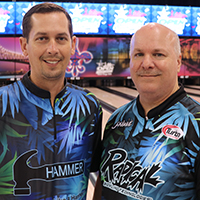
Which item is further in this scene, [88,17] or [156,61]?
[88,17]

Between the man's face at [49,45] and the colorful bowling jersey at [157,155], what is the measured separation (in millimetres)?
359

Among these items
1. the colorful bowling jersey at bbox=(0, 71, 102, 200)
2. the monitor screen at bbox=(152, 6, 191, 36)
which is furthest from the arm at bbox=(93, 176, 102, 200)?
the monitor screen at bbox=(152, 6, 191, 36)

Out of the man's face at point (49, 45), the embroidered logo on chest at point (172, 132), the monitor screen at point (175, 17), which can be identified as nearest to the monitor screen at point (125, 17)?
the monitor screen at point (175, 17)

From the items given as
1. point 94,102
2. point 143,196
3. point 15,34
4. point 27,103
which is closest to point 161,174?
point 143,196

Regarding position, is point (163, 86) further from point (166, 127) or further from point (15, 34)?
point (15, 34)

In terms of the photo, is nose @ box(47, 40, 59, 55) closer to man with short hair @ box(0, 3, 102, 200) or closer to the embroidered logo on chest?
man with short hair @ box(0, 3, 102, 200)

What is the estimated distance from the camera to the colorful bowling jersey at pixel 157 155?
0.92 m

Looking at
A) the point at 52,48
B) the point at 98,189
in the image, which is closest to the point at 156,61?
the point at 52,48

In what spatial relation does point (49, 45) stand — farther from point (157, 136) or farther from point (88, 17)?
point (88, 17)

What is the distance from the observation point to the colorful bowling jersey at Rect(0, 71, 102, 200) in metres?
1.05

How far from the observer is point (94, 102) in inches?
49.0

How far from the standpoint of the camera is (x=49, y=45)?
3.53 ft

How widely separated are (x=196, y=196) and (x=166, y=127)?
0.25 meters

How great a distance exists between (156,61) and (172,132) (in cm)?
26
